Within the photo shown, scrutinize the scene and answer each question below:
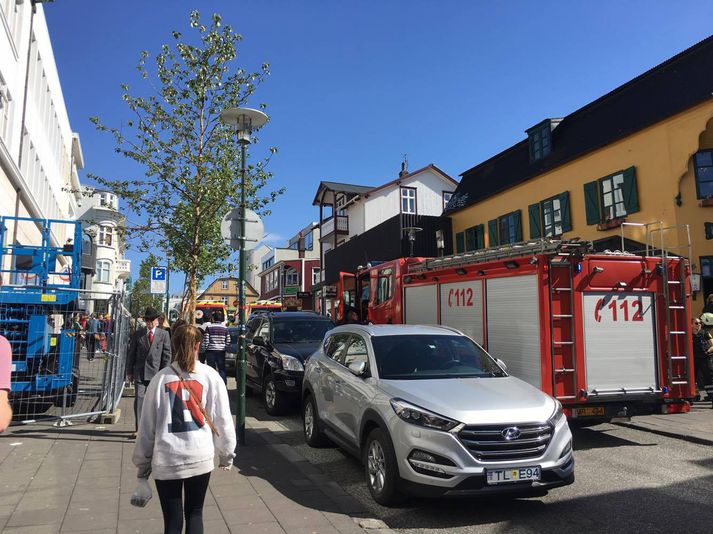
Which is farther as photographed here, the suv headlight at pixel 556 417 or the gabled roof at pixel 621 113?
the gabled roof at pixel 621 113

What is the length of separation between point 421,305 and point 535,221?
1157 cm

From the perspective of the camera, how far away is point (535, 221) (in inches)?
805

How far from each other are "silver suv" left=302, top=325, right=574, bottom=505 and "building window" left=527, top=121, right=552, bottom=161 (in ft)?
53.4

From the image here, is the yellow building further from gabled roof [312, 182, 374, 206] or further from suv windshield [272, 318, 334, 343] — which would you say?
gabled roof [312, 182, 374, 206]

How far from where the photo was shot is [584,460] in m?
6.67

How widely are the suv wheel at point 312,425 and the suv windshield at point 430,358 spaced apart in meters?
1.48

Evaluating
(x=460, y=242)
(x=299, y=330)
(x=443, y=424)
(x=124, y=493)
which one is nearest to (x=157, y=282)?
(x=299, y=330)

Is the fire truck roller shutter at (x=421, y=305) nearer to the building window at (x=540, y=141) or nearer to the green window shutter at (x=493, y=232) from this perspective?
the building window at (x=540, y=141)

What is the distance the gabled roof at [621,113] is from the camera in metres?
14.6

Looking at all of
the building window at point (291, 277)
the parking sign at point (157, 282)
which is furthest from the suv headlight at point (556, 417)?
the building window at point (291, 277)

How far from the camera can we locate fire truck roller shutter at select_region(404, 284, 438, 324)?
10012 millimetres

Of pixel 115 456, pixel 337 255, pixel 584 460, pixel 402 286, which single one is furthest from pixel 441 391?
pixel 337 255

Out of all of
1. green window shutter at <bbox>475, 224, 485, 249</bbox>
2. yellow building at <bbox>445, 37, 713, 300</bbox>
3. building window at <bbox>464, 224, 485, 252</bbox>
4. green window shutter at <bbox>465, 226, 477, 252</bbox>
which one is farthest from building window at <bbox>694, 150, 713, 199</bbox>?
green window shutter at <bbox>465, 226, 477, 252</bbox>

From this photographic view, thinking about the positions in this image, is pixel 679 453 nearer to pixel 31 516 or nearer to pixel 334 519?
pixel 334 519
